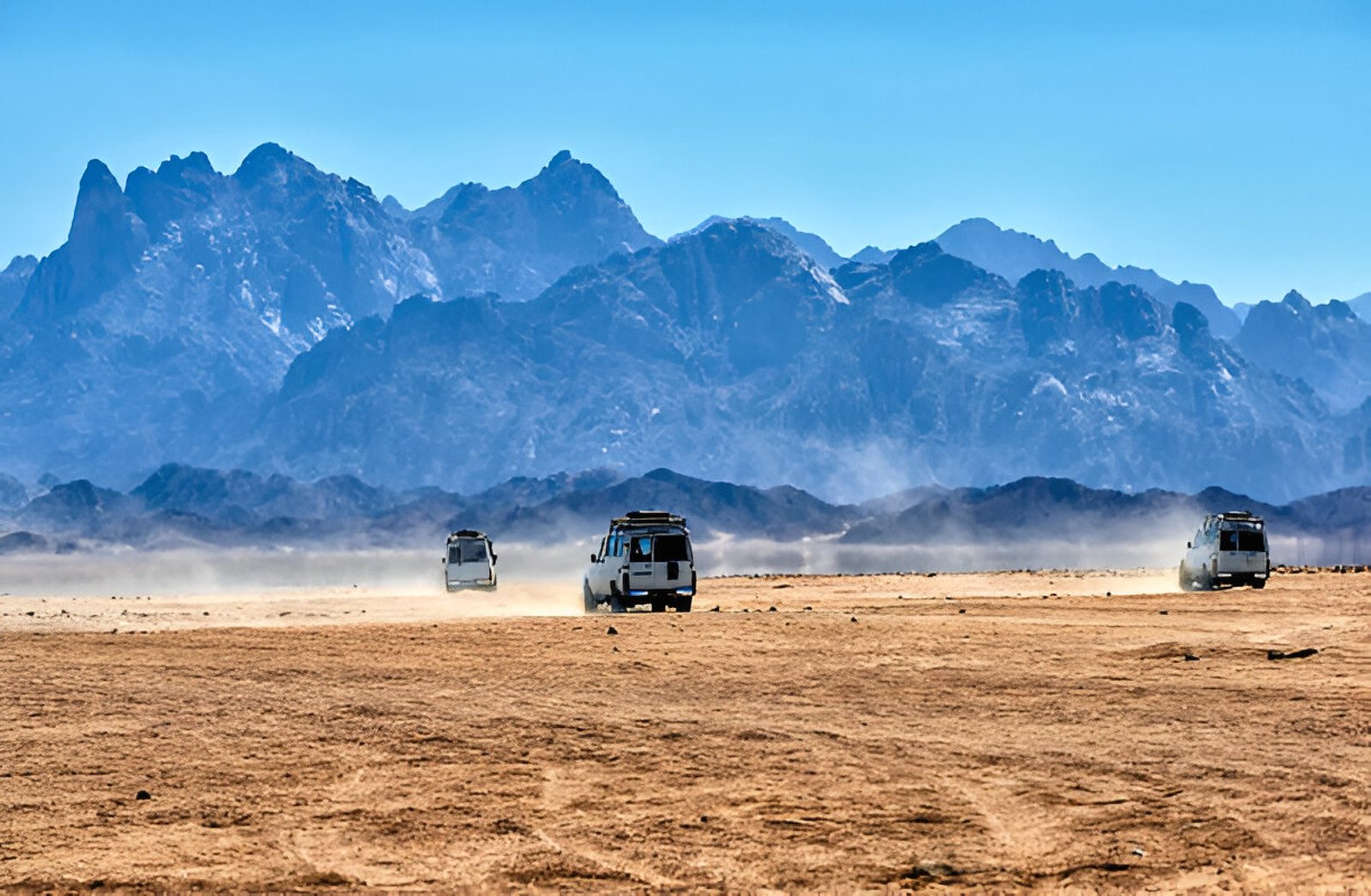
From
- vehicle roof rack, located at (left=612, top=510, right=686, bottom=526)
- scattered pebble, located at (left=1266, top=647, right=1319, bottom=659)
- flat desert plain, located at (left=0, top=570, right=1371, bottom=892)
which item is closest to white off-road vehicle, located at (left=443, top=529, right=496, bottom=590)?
vehicle roof rack, located at (left=612, top=510, right=686, bottom=526)

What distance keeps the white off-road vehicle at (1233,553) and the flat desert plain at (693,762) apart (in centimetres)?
2492

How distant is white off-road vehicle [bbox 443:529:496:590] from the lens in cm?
6700

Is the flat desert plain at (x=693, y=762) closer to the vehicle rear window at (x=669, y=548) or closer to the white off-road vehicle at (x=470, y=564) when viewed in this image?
the vehicle rear window at (x=669, y=548)

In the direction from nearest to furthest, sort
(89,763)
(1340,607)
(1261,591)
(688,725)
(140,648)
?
(89,763), (688,725), (140,648), (1340,607), (1261,591)

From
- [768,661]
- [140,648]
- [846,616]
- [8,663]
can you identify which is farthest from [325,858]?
[846,616]

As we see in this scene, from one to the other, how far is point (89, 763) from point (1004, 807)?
11.3 meters

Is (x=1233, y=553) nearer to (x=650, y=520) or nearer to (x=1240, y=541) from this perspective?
(x=1240, y=541)

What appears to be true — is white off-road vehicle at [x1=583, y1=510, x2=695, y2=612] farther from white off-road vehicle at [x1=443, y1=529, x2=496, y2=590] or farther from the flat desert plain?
white off-road vehicle at [x1=443, y1=529, x2=496, y2=590]

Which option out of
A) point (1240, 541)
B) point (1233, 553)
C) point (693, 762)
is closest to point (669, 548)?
point (1233, 553)

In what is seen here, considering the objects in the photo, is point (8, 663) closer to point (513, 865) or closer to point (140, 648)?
point (140, 648)

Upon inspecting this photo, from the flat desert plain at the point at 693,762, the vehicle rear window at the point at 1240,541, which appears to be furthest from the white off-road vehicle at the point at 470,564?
the flat desert plain at the point at 693,762

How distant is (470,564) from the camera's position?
2648 inches

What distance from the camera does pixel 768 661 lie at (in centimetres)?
2934

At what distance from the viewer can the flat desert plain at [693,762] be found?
49.6ft
